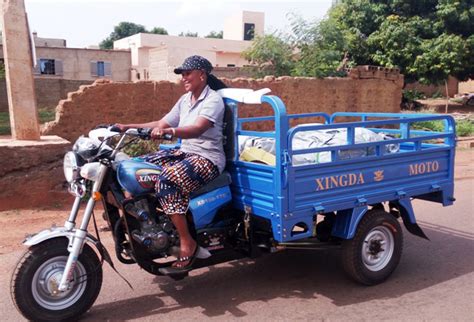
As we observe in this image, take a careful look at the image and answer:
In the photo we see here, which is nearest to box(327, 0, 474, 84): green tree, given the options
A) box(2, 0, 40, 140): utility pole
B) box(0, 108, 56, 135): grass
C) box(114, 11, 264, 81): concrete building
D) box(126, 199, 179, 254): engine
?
box(0, 108, 56, 135): grass

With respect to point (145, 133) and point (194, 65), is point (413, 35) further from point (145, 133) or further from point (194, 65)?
point (145, 133)

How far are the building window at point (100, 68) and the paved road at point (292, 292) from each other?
33128 millimetres

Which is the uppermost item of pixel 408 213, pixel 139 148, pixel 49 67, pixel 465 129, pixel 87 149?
pixel 49 67

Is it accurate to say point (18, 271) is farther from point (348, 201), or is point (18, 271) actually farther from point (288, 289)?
point (348, 201)

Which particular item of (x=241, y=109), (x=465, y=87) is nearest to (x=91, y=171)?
(x=241, y=109)

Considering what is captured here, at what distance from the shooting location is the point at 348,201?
13.4 feet

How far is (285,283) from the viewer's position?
14.6ft

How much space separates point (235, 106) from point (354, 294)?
6.07 ft

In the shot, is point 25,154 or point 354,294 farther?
point 25,154

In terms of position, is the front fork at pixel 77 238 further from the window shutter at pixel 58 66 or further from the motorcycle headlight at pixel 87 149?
the window shutter at pixel 58 66

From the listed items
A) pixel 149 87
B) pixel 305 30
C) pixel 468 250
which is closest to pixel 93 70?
pixel 305 30

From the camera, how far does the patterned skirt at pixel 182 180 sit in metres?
3.66

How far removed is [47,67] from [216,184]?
1371 inches

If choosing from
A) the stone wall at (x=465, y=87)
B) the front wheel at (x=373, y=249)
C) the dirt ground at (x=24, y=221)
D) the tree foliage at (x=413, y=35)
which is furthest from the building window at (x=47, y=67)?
the front wheel at (x=373, y=249)
